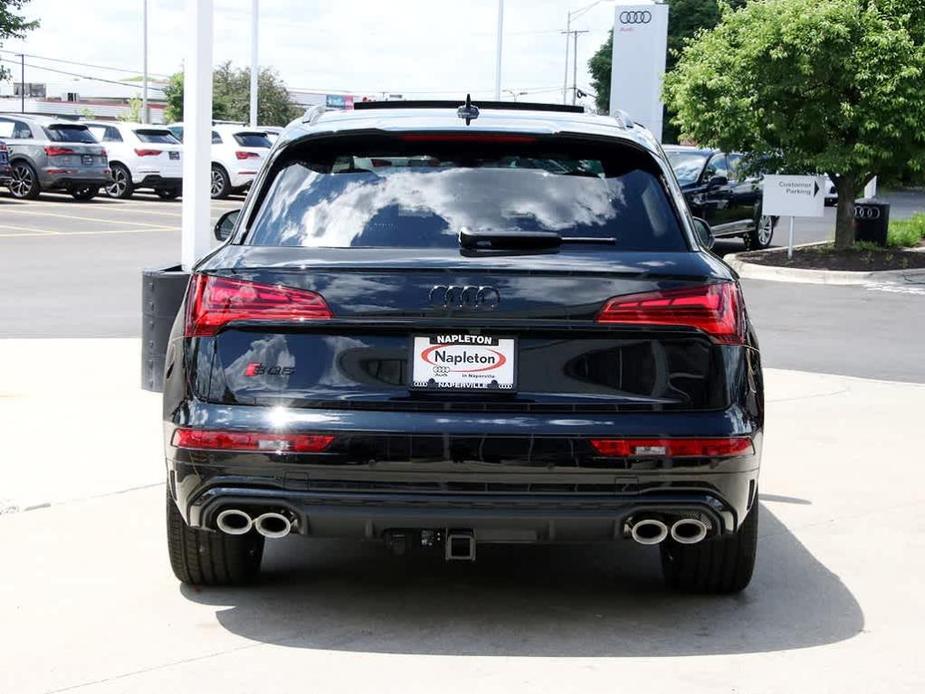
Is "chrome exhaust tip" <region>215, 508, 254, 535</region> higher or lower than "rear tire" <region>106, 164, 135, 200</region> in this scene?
higher

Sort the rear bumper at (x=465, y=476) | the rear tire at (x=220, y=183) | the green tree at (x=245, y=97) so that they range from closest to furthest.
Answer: the rear bumper at (x=465, y=476)
the rear tire at (x=220, y=183)
the green tree at (x=245, y=97)

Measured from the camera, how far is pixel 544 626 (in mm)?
5051

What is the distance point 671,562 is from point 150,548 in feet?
6.75

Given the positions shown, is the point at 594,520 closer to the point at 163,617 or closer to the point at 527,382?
the point at 527,382

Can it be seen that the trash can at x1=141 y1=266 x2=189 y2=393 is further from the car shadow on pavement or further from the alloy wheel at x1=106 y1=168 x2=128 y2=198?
the alloy wheel at x1=106 y1=168 x2=128 y2=198

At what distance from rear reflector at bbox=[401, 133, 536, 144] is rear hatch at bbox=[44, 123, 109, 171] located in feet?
90.8

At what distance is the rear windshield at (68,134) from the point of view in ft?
105

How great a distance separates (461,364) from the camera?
4602 mm

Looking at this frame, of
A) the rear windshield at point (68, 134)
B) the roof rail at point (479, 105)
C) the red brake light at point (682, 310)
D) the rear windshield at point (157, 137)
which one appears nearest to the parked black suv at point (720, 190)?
the rear windshield at point (68, 134)

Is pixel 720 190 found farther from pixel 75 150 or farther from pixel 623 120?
pixel 623 120

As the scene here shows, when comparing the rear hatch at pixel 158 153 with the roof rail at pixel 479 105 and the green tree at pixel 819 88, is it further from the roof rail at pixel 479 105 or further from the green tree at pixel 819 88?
the roof rail at pixel 479 105

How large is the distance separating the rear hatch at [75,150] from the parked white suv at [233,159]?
128 inches

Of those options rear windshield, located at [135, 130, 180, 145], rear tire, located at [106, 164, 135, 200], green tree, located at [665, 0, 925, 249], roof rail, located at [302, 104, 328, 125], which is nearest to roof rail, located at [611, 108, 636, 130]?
roof rail, located at [302, 104, 328, 125]

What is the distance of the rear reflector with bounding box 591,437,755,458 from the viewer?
457cm
